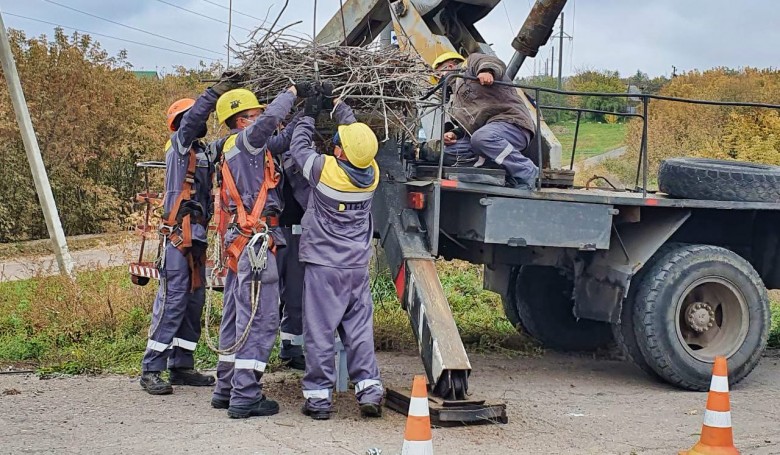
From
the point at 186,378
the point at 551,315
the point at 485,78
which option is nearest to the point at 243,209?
the point at 186,378

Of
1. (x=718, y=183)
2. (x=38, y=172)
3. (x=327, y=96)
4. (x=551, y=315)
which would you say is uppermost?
(x=327, y=96)

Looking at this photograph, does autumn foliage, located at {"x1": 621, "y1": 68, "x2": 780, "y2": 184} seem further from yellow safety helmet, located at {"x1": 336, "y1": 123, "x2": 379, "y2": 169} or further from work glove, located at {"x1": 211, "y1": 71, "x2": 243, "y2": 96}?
yellow safety helmet, located at {"x1": 336, "y1": 123, "x2": 379, "y2": 169}

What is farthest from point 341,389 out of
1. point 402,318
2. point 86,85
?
point 86,85

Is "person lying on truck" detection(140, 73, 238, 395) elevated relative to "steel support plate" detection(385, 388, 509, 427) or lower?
elevated

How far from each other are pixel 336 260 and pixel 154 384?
175 cm

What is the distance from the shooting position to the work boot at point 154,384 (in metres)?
7.06

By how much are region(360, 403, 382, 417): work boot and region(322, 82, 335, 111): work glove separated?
195 centimetres

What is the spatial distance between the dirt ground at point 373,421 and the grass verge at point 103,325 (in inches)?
23.9

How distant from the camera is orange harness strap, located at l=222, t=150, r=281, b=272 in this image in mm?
6383

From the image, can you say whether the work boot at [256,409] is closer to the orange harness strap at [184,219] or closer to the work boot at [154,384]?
the work boot at [154,384]

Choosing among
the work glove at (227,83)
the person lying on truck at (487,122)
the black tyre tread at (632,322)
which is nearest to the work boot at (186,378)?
the work glove at (227,83)

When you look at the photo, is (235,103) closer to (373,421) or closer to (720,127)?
(373,421)

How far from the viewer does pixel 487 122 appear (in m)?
7.85

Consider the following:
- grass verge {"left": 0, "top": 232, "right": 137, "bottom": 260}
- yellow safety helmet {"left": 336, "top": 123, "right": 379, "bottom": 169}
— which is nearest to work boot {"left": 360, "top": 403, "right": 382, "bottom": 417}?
yellow safety helmet {"left": 336, "top": 123, "right": 379, "bottom": 169}
